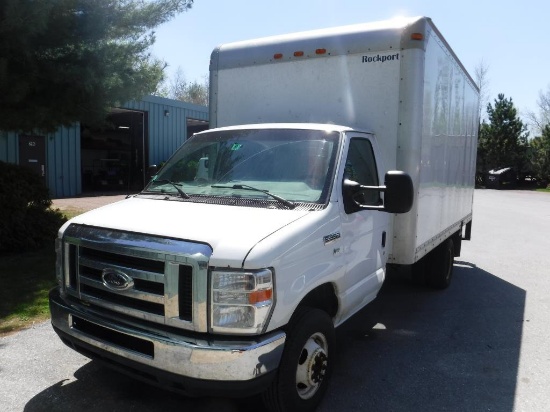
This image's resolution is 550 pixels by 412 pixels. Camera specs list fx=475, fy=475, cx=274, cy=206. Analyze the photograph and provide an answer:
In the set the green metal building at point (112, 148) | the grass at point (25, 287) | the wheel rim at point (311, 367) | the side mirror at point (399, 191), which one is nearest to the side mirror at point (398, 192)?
the side mirror at point (399, 191)

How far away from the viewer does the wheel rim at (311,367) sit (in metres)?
3.27

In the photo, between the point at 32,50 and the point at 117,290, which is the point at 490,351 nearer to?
the point at 117,290

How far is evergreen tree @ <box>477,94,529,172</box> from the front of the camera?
39.1 metres

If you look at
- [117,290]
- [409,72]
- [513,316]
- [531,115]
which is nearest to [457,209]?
[513,316]

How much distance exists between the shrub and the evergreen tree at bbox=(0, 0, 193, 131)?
833mm

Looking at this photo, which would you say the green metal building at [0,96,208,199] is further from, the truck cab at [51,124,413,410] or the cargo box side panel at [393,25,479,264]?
the truck cab at [51,124,413,410]

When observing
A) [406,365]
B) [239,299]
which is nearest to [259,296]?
[239,299]

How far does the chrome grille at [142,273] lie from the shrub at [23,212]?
17.6ft

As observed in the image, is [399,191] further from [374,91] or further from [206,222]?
[374,91]

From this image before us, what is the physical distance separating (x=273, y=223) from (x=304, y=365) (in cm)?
103

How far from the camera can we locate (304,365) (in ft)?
10.7

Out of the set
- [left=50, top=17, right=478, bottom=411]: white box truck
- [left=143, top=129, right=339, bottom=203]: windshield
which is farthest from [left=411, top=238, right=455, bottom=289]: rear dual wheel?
[left=143, top=129, right=339, bottom=203]: windshield

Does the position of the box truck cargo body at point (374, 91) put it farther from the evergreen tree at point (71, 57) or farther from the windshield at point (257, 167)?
the evergreen tree at point (71, 57)

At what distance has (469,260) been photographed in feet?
29.6
